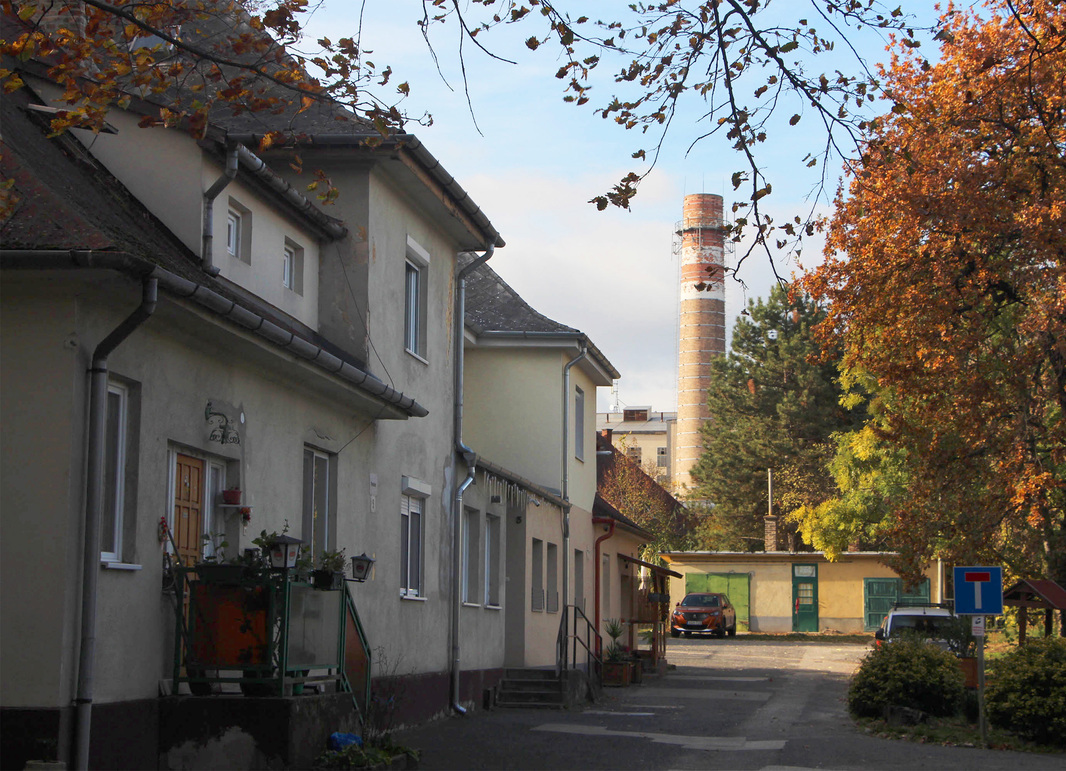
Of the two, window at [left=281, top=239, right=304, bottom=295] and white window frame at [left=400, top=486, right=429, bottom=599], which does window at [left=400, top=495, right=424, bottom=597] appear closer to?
white window frame at [left=400, top=486, right=429, bottom=599]

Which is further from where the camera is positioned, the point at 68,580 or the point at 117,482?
the point at 117,482

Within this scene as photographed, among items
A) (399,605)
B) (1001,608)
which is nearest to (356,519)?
(399,605)

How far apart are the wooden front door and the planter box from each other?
15935mm

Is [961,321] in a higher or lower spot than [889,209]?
lower

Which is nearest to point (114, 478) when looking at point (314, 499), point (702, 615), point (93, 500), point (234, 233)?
point (93, 500)

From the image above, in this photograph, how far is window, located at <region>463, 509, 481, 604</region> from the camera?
18.8 metres

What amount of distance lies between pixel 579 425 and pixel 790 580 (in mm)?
29134

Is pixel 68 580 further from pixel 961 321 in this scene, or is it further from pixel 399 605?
pixel 961 321

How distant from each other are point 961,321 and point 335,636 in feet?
47.1

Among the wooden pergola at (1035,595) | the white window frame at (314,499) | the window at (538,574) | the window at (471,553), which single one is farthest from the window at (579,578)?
the white window frame at (314,499)

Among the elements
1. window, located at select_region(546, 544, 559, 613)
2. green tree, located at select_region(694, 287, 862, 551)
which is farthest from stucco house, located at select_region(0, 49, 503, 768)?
green tree, located at select_region(694, 287, 862, 551)

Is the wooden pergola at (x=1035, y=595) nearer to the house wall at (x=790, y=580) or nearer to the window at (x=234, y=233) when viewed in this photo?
the window at (x=234, y=233)

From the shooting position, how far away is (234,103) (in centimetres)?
827

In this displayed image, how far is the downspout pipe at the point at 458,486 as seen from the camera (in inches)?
669
